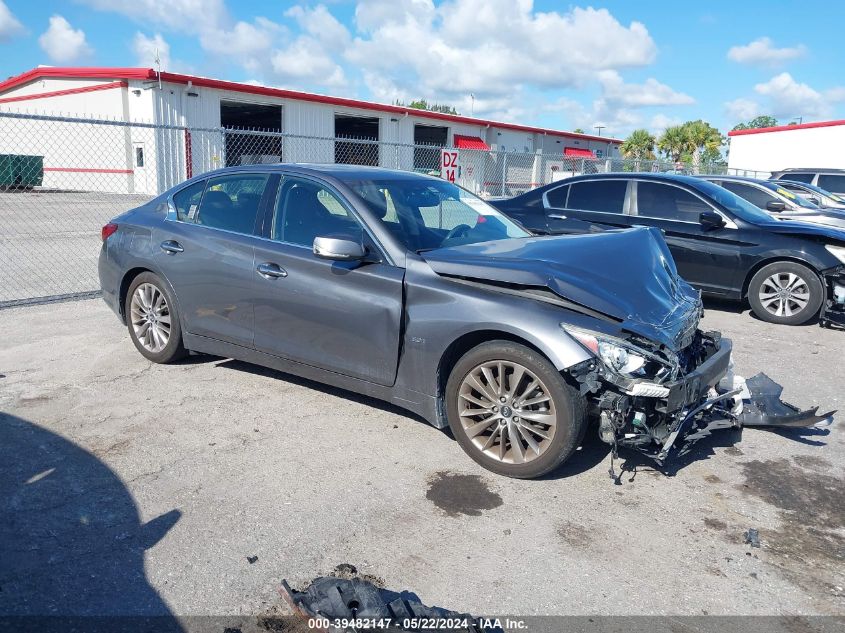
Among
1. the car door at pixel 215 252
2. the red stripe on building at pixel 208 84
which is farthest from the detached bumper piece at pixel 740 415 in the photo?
the red stripe on building at pixel 208 84

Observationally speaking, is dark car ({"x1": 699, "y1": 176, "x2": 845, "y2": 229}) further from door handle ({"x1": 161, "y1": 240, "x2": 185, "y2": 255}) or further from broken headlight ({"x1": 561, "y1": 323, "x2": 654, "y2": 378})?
door handle ({"x1": 161, "y1": 240, "x2": 185, "y2": 255})

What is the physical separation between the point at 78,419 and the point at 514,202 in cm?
635

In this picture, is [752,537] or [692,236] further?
[692,236]

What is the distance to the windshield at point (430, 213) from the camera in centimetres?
457

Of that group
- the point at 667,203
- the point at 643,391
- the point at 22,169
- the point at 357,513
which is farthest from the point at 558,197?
the point at 22,169

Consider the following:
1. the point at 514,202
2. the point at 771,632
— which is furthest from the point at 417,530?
the point at 514,202

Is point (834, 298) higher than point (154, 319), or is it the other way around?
point (834, 298)

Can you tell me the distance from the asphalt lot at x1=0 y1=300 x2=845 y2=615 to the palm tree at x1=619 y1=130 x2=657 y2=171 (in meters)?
47.0

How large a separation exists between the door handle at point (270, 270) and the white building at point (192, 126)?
15.2 metres

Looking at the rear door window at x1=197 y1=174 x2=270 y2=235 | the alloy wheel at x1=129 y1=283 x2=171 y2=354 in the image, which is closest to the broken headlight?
the rear door window at x1=197 y1=174 x2=270 y2=235

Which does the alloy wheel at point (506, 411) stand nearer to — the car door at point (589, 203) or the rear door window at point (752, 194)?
the car door at point (589, 203)

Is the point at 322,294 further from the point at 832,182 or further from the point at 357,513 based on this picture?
the point at 832,182

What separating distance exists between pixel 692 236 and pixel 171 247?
6.01 metres

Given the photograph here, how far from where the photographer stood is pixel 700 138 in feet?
151
